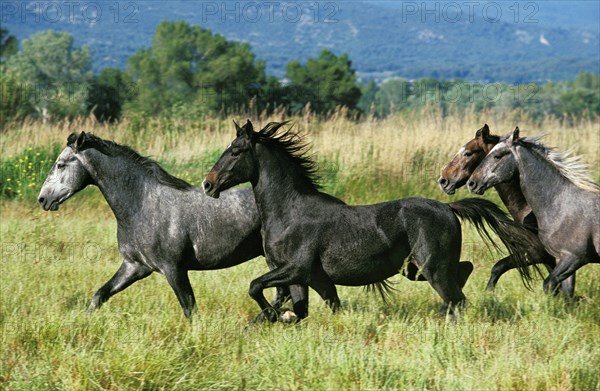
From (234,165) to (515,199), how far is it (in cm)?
267

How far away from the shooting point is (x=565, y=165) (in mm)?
6793

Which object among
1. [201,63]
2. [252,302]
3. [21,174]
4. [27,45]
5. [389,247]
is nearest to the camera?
[389,247]

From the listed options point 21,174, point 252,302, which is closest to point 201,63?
point 21,174

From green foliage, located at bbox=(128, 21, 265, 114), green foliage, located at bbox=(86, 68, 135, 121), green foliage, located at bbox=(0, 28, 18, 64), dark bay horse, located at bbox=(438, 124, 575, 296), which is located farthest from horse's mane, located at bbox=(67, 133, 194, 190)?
green foliage, located at bbox=(0, 28, 18, 64)

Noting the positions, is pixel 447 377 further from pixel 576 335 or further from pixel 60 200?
pixel 60 200

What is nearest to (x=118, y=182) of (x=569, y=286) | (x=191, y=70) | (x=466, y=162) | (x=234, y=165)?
(x=234, y=165)

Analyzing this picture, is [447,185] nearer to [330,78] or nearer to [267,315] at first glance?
[267,315]

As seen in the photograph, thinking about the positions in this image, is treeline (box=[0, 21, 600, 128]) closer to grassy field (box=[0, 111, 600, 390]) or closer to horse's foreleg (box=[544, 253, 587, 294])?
grassy field (box=[0, 111, 600, 390])

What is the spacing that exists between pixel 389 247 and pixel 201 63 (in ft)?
204

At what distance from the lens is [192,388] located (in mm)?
4527

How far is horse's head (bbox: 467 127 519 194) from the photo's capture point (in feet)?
22.1

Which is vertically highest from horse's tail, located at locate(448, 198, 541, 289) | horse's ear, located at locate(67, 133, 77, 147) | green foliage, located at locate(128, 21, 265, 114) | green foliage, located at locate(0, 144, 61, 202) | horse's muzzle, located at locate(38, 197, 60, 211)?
horse's ear, located at locate(67, 133, 77, 147)

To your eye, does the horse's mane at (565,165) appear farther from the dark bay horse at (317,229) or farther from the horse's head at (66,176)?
the horse's head at (66,176)

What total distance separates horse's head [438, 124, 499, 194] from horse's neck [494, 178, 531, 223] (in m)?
0.29
